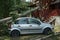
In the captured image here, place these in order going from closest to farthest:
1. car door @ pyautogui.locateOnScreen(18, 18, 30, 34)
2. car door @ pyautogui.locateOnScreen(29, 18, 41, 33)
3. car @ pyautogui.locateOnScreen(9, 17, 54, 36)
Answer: car @ pyautogui.locateOnScreen(9, 17, 54, 36) < car door @ pyautogui.locateOnScreen(18, 18, 30, 34) < car door @ pyautogui.locateOnScreen(29, 18, 41, 33)

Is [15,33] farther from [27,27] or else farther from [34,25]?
[34,25]

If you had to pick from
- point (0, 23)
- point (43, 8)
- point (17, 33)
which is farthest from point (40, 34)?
point (43, 8)

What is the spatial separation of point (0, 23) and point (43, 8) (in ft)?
37.4

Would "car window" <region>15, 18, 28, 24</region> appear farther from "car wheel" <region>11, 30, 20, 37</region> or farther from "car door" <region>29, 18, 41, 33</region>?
"car wheel" <region>11, 30, 20, 37</region>

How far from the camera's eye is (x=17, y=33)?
23500 mm

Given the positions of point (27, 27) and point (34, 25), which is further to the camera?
point (34, 25)

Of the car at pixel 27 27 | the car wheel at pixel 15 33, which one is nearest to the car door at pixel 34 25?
the car at pixel 27 27

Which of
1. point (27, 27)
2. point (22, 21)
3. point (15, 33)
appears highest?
point (22, 21)

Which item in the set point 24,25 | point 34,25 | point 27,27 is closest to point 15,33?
point 24,25

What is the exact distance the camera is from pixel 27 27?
77.5ft

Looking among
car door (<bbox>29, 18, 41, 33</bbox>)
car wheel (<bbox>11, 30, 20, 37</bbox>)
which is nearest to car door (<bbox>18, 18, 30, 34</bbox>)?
car door (<bbox>29, 18, 41, 33</bbox>)

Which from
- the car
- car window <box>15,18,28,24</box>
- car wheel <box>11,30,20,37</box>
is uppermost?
car window <box>15,18,28,24</box>

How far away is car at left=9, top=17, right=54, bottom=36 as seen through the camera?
23.3m

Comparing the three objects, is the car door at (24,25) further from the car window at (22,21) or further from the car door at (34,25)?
the car door at (34,25)
